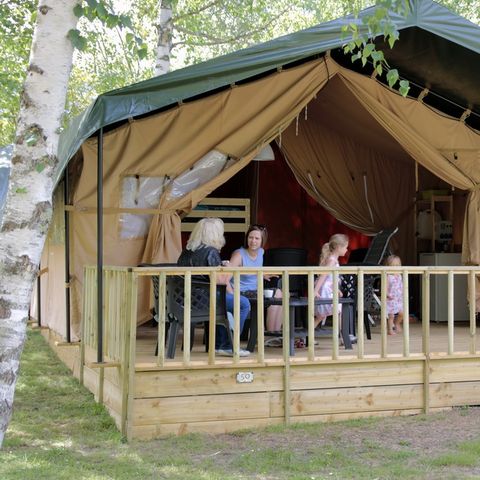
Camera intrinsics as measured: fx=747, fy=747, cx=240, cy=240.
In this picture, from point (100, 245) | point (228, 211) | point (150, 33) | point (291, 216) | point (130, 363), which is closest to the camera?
point (130, 363)

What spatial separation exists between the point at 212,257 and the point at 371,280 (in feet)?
5.23

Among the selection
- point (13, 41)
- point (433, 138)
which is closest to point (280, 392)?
point (433, 138)

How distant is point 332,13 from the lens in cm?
1695

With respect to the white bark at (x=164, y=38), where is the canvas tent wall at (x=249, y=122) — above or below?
below

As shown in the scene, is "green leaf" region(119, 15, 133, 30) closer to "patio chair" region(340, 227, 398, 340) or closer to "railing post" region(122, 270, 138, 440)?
"railing post" region(122, 270, 138, 440)

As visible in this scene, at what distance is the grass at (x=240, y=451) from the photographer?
12.4ft

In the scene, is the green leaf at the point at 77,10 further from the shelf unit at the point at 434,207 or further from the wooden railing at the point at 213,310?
the shelf unit at the point at 434,207

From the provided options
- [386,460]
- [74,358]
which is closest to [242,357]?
[386,460]

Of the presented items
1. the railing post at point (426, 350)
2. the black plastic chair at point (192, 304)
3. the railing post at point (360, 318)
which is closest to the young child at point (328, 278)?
the railing post at point (360, 318)

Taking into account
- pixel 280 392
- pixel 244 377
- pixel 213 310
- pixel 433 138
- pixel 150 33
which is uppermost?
pixel 150 33

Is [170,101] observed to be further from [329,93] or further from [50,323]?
[50,323]

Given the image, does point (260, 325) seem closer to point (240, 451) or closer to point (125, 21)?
point (240, 451)

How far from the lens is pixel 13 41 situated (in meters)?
11.3

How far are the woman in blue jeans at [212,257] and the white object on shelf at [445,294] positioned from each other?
11.1ft
